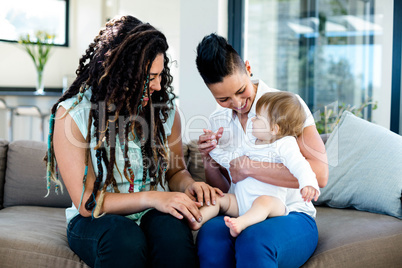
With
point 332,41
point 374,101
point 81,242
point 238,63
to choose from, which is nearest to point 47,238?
point 81,242

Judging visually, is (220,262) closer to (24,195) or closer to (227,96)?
(227,96)

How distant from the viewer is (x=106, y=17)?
5906 millimetres

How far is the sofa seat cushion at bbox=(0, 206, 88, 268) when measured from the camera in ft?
5.32

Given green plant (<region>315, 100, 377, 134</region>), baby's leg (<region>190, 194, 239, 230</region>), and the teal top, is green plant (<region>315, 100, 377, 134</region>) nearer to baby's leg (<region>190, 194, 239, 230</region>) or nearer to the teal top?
baby's leg (<region>190, 194, 239, 230</region>)

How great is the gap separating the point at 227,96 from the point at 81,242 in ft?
2.51

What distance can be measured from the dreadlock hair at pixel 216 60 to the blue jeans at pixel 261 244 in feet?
1.83

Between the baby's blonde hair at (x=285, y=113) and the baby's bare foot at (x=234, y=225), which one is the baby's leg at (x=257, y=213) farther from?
the baby's blonde hair at (x=285, y=113)

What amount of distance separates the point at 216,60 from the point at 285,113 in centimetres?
33

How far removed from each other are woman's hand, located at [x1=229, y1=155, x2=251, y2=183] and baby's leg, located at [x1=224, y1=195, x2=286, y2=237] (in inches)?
5.1

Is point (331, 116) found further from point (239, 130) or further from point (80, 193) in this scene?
point (80, 193)

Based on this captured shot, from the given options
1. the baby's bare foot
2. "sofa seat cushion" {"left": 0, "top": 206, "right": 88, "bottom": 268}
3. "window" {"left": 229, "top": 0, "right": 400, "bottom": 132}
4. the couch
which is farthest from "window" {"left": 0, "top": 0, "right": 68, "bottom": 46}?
the baby's bare foot

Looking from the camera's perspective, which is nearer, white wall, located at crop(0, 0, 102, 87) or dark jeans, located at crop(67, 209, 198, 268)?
dark jeans, located at crop(67, 209, 198, 268)

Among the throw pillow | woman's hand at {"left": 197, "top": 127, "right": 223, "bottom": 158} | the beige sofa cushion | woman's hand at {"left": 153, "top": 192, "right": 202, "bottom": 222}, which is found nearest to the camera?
woman's hand at {"left": 153, "top": 192, "right": 202, "bottom": 222}

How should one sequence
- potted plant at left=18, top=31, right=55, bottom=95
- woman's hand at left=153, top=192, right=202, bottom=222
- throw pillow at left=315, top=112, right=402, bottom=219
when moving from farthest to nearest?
potted plant at left=18, top=31, right=55, bottom=95 < throw pillow at left=315, top=112, right=402, bottom=219 < woman's hand at left=153, top=192, right=202, bottom=222
